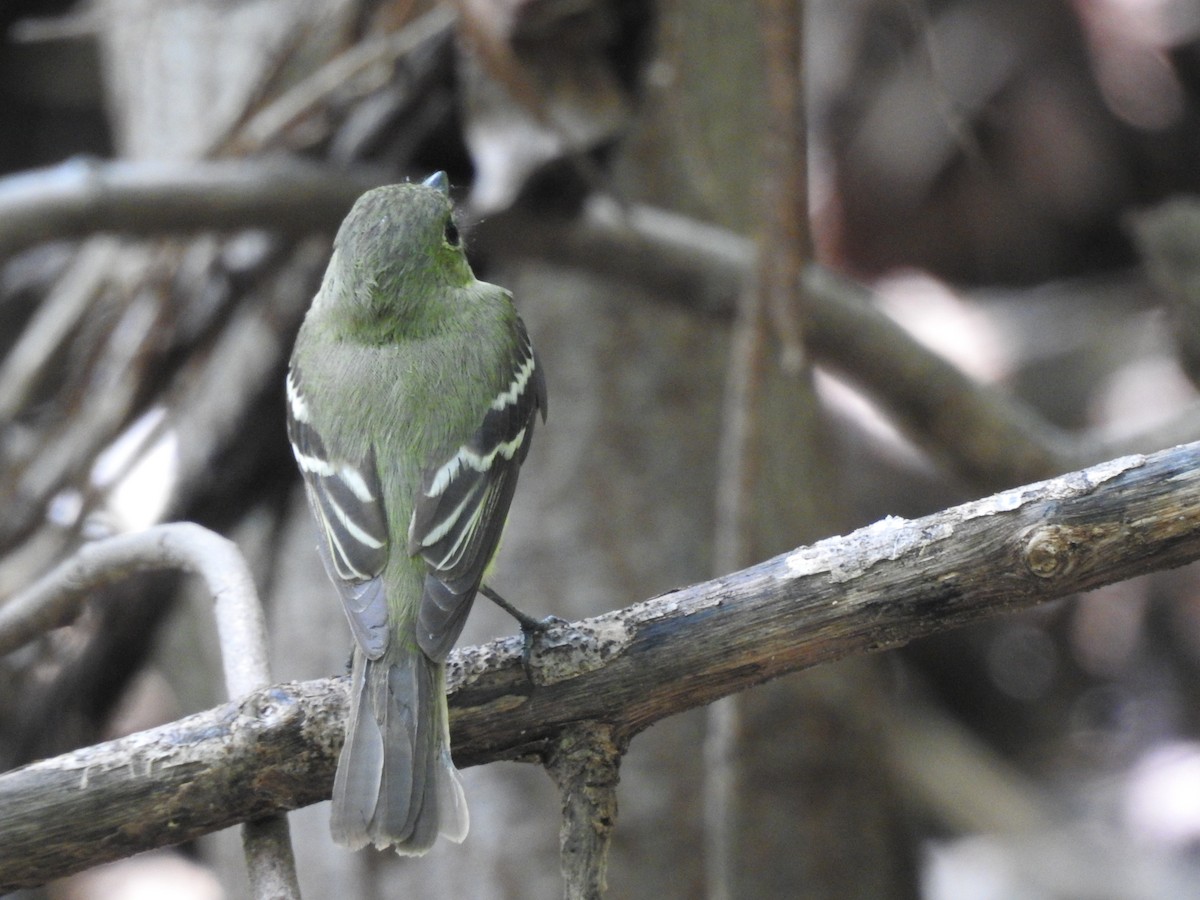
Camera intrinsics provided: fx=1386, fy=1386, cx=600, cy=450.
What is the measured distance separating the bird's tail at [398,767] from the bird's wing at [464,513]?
84 mm

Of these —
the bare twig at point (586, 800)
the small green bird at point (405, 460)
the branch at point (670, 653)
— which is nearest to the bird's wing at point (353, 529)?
the small green bird at point (405, 460)

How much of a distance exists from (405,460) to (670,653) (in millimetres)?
902

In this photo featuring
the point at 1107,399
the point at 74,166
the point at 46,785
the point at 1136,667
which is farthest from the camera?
the point at 1107,399

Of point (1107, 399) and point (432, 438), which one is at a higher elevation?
point (1107, 399)

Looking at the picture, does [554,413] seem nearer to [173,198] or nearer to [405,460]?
[173,198]

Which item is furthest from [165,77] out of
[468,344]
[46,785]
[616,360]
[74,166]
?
[46,785]

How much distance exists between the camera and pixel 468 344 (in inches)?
122

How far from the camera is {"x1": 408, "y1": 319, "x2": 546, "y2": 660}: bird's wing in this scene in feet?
8.07

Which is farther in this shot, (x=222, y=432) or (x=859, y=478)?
(x=859, y=478)

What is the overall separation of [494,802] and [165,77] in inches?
113

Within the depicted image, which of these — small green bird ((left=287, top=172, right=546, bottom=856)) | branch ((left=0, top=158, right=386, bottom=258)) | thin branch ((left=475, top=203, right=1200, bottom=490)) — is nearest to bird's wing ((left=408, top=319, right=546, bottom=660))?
small green bird ((left=287, top=172, right=546, bottom=856))

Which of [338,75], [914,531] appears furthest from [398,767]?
[338,75]

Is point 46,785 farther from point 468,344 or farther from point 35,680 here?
point 35,680

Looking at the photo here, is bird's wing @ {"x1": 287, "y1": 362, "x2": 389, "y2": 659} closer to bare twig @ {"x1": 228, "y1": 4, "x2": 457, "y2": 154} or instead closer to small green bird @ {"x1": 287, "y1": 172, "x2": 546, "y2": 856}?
small green bird @ {"x1": 287, "y1": 172, "x2": 546, "y2": 856}
